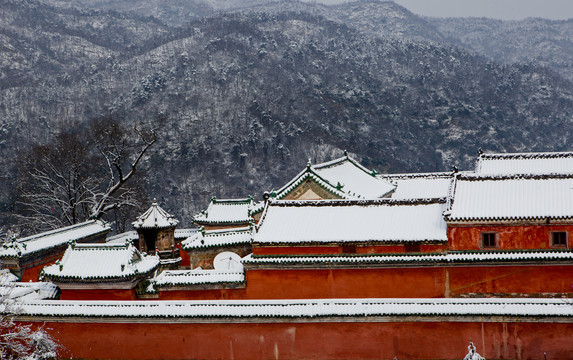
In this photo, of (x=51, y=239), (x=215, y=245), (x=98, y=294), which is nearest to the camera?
(x=98, y=294)

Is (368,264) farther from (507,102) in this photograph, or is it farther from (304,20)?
(304,20)

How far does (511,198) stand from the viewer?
71.4 ft

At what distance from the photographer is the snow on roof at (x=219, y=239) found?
86.3 ft

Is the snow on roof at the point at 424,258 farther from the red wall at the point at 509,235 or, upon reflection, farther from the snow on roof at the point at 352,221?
the snow on roof at the point at 352,221

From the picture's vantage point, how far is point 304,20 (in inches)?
6329

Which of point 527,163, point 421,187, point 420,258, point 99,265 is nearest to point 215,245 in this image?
point 99,265

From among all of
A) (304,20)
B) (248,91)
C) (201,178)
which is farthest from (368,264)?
(304,20)

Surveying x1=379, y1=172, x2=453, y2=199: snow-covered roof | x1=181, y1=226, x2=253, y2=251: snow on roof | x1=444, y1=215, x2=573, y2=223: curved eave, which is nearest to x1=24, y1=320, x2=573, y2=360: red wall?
x1=444, y1=215, x2=573, y2=223: curved eave

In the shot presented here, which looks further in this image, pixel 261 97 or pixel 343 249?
pixel 261 97

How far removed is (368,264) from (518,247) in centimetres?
556

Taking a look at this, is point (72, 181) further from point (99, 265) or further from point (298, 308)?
point (298, 308)

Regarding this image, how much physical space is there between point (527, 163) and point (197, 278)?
63.3 feet

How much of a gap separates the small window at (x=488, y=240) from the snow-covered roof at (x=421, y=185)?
10.8 m

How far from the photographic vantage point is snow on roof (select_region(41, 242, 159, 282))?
21875 millimetres
